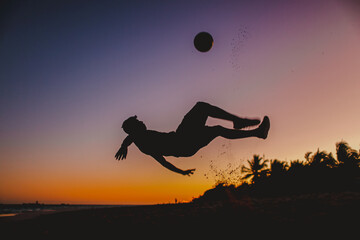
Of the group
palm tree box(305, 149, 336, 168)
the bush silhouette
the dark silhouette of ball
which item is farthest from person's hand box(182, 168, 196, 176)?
palm tree box(305, 149, 336, 168)

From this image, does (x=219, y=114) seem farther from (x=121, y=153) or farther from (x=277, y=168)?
(x=277, y=168)

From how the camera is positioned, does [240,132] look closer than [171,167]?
Yes

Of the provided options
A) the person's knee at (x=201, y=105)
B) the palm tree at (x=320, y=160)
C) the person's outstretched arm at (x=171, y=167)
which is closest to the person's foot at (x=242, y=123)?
the person's knee at (x=201, y=105)

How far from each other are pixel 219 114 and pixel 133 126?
1792 mm

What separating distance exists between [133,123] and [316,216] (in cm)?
396

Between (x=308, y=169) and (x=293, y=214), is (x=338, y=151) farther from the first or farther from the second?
(x=293, y=214)

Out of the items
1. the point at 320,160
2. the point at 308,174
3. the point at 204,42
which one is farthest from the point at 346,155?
the point at 204,42

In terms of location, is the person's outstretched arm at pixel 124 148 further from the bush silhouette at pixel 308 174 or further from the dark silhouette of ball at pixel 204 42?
the bush silhouette at pixel 308 174

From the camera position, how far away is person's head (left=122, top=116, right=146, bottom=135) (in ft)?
15.4

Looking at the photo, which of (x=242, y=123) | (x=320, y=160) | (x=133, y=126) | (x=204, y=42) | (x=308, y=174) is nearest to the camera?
(x=242, y=123)

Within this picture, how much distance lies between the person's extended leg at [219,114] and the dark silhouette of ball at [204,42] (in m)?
2.52

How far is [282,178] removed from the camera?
1294 inches

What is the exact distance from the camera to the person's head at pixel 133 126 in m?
4.71

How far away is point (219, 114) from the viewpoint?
445 centimetres
